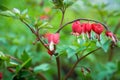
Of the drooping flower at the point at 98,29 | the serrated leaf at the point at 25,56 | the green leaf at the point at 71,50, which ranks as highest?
the drooping flower at the point at 98,29

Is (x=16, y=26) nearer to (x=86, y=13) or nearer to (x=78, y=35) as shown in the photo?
(x=86, y=13)

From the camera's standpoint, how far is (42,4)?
2721 millimetres

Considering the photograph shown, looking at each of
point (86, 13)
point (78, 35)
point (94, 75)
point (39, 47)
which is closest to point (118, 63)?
point (94, 75)

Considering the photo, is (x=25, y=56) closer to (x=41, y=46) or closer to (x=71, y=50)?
(x=71, y=50)

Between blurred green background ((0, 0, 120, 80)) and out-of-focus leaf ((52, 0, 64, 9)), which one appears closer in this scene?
out-of-focus leaf ((52, 0, 64, 9))

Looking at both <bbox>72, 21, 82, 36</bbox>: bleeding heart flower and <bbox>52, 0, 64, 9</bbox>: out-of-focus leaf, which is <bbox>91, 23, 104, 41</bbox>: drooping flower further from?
<bbox>52, 0, 64, 9</bbox>: out-of-focus leaf

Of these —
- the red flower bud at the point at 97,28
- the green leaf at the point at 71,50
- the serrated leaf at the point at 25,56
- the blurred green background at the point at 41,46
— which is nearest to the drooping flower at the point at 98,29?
the red flower bud at the point at 97,28

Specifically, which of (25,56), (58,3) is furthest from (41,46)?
(58,3)

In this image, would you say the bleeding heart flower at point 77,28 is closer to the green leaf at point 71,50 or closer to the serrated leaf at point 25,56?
the green leaf at point 71,50

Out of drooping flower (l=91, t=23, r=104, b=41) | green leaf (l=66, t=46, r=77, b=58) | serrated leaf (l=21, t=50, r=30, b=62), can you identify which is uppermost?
drooping flower (l=91, t=23, r=104, b=41)

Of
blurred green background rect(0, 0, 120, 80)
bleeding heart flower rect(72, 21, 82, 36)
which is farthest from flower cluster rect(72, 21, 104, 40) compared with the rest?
blurred green background rect(0, 0, 120, 80)

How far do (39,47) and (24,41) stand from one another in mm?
119

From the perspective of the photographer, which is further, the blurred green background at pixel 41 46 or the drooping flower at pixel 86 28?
the blurred green background at pixel 41 46

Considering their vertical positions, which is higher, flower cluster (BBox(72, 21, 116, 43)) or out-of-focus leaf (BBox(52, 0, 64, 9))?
out-of-focus leaf (BBox(52, 0, 64, 9))
